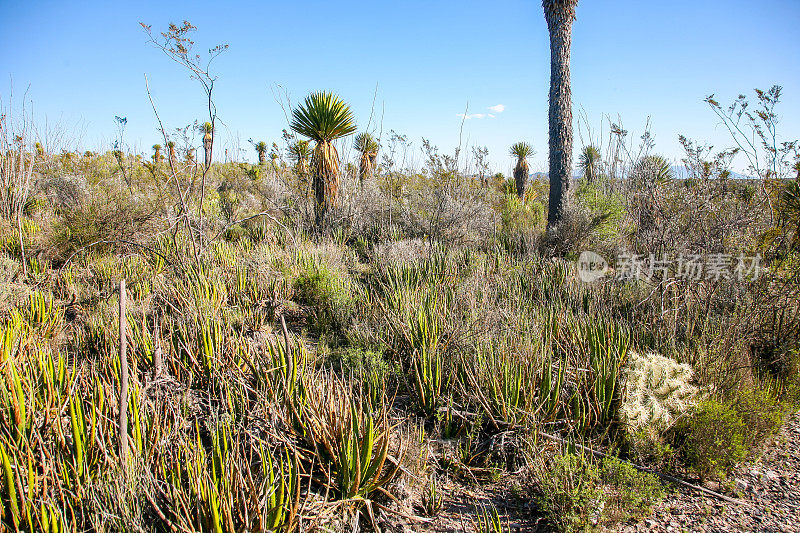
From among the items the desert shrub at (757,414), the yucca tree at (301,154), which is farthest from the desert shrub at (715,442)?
the yucca tree at (301,154)

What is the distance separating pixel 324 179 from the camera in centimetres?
898

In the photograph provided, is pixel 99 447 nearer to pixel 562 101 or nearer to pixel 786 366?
pixel 786 366

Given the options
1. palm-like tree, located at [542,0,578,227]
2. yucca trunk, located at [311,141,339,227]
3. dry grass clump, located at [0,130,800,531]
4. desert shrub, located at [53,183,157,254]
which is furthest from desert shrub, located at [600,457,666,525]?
yucca trunk, located at [311,141,339,227]

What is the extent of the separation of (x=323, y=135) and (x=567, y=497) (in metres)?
8.30

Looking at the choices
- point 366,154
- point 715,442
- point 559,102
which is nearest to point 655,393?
point 715,442

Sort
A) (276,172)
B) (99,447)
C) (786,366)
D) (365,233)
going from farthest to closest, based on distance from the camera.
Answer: (276,172) < (365,233) < (786,366) < (99,447)

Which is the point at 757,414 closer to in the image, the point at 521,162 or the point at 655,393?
the point at 655,393

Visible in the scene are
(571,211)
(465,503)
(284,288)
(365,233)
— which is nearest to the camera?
(465,503)

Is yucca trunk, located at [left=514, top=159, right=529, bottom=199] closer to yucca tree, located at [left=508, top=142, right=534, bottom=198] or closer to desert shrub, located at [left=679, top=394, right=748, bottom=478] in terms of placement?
yucca tree, located at [left=508, top=142, right=534, bottom=198]

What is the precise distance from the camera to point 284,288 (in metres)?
5.45

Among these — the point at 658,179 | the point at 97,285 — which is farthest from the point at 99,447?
the point at 658,179

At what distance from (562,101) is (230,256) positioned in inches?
268

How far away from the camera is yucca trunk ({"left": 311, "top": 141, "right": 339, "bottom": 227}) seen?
9.02m

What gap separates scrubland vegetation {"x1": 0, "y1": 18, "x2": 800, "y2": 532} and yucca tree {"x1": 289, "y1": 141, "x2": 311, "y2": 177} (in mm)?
3186
